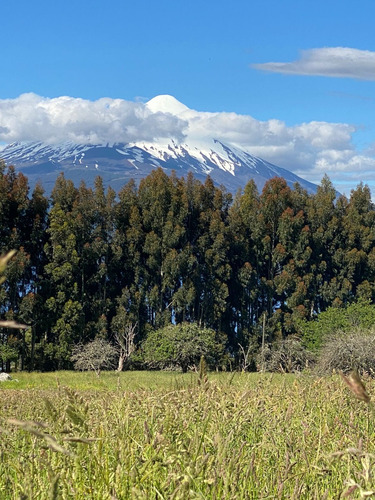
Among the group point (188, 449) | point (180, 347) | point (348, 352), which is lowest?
point (180, 347)

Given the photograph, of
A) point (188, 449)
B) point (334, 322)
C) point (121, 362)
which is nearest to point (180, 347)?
point (121, 362)

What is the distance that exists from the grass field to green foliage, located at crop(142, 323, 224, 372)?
31.6 metres

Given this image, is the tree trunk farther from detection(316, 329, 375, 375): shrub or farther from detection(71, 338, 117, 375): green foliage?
detection(316, 329, 375, 375): shrub

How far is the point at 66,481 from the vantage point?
1.98m

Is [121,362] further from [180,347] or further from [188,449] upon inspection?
[188,449]

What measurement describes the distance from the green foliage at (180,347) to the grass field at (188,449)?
31622 mm

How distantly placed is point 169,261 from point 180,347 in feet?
16.7

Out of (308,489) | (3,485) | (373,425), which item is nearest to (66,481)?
(3,485)

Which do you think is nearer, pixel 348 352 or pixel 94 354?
pixel 348 352

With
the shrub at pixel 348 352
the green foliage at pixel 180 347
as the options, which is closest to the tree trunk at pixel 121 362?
the green foliage at pixel 180 347

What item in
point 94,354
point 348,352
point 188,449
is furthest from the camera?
point 94,354

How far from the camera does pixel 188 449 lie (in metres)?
2.14

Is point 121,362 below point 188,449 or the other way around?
below

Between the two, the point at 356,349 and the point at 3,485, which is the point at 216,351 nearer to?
the point at 356,349
